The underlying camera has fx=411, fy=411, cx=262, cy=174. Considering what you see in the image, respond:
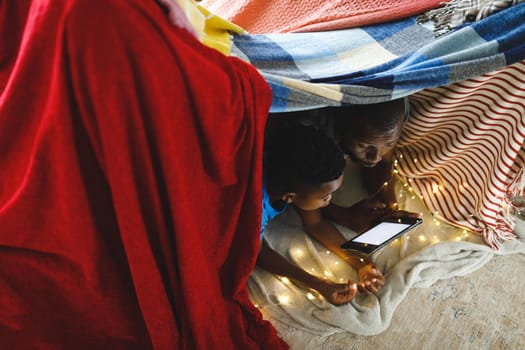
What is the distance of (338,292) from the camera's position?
1.01m

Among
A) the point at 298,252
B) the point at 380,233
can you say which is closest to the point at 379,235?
the point at 380,233

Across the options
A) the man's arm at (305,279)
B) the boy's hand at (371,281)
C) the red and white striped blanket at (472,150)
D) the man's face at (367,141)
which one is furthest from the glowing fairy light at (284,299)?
the red and white striped blanket at (472,150)

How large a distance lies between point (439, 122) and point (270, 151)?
51 centimetres

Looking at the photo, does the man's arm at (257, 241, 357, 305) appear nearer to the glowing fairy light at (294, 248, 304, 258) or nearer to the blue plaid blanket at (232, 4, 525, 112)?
the glowing fairy light at (294, 248, 304, 258)

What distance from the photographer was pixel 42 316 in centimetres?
77

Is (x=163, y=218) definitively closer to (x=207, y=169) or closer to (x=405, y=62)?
(x=207, y=169)

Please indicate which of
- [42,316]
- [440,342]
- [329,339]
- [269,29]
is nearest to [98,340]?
[42,316]

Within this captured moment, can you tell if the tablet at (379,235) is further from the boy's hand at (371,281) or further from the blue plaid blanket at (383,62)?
the blue plaid blanket at (383,62)

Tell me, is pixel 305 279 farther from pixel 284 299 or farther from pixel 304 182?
pixel 304 182

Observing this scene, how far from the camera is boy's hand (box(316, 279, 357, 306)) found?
3.32ft

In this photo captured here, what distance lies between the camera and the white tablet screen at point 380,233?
41.9 inches

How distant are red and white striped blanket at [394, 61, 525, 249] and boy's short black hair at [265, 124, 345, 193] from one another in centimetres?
37

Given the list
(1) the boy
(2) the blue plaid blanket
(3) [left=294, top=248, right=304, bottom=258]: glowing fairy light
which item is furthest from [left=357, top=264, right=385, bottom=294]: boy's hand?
(2) the blue plaid blanket

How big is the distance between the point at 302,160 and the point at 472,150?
1.83 ft
